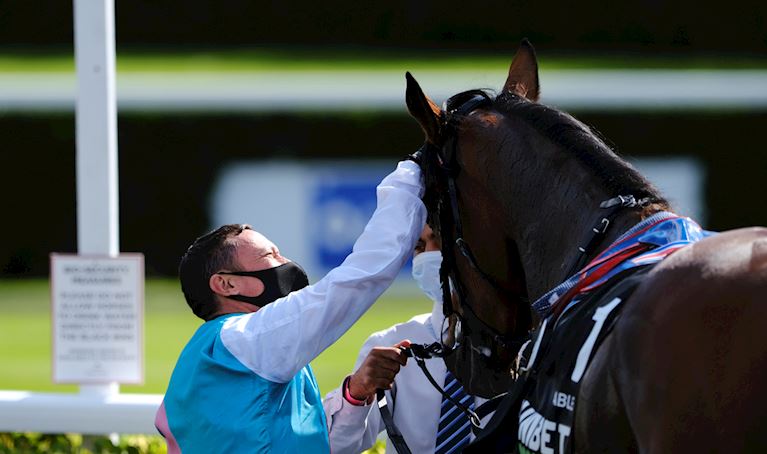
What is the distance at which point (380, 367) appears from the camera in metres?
2.69

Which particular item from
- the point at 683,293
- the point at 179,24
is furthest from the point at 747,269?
the point at 179,24

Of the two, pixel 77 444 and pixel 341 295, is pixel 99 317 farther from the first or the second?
pixel 341 295

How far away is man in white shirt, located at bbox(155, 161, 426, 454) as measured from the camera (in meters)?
2.44

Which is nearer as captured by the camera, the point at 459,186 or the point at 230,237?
the point at 459,186

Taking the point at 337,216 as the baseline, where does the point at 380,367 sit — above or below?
above

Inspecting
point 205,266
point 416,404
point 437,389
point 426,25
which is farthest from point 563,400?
point 426,25

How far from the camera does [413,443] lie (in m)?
2.90

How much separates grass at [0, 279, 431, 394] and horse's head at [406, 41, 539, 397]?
4122mm

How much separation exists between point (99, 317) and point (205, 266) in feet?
6.03

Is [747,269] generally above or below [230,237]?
above

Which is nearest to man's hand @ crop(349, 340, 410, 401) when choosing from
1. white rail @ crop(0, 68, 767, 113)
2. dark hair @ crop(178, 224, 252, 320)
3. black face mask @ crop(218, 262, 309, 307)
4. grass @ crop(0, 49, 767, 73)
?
black face mask @ crop(218, 262, 309, 307)

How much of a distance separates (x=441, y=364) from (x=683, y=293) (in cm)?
134

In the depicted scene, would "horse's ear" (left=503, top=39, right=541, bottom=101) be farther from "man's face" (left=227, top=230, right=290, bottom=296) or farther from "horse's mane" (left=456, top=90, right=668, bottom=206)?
"man's face" (left=227, top=230, right=290, bottom=296)

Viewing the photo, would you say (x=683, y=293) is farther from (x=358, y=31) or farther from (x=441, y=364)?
(x=358, y=31)
